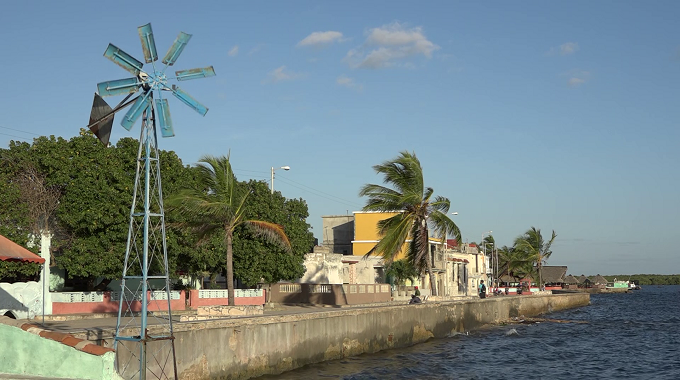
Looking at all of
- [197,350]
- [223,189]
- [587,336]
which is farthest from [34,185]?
[587,336]

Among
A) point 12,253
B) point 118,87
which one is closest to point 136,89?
point 118,87

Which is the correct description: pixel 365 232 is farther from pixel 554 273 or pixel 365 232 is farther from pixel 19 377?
pixel 554 273

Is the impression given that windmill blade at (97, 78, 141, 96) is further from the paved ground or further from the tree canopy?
the tree canopy

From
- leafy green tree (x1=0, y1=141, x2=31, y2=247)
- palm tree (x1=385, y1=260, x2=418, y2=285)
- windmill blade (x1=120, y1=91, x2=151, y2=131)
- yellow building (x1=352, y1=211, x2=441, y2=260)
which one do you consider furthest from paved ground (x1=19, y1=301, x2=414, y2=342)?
yellow building (x1=352, y1=211, x2=441, y2=260)

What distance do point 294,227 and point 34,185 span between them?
17.3 meters

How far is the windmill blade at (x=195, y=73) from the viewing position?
18.3 metres

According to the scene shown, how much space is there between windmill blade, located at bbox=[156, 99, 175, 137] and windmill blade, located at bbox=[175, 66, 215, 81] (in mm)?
826

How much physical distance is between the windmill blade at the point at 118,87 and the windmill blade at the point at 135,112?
34cm

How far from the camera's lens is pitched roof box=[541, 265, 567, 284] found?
169 meters

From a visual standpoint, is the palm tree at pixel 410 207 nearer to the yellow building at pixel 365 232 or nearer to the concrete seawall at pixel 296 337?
the concrete seawall at pixel 296 337

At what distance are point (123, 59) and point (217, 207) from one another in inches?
495

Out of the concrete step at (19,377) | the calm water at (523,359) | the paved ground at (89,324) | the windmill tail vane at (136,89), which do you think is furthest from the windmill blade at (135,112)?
the calm water at (523,359)

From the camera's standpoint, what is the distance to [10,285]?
27.7 m

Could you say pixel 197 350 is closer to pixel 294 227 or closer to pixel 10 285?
pixel 10 285
